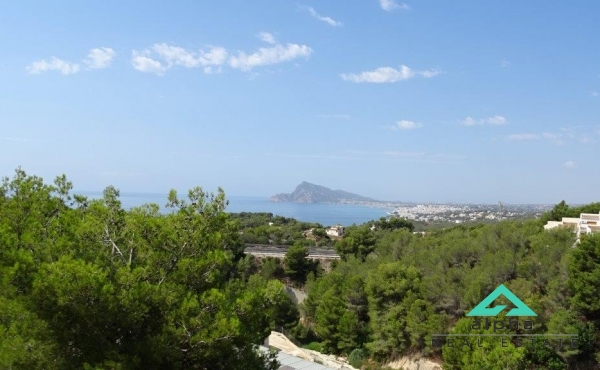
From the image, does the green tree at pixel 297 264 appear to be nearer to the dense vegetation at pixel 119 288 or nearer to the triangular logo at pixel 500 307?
the triangular logo at pixel 500 307

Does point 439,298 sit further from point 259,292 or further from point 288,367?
point 259,292

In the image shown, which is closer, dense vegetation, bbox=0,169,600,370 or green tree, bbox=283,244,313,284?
dense vegetation, bbox=0,169,600,370

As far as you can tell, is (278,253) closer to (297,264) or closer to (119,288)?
(297,264)

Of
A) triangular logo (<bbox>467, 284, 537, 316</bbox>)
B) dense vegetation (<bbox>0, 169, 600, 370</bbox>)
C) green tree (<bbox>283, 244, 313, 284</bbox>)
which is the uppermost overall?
dense vegetation (<bbox>0, 169, 600, 370</bbox>)

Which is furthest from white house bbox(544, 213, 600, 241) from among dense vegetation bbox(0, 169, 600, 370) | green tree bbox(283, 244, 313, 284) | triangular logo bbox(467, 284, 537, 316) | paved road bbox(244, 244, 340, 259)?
dense vegetation bbox(0, 169, 600, 370)

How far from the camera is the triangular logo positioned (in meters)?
10.8

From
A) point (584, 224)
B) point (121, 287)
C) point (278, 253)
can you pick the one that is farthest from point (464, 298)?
point (278, 253)

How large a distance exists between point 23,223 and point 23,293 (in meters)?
1.12

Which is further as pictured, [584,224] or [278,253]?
[278,253]

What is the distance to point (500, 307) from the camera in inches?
432

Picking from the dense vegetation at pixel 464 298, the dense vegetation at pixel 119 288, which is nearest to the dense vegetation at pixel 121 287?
the dense vegetation at pixel 119 288

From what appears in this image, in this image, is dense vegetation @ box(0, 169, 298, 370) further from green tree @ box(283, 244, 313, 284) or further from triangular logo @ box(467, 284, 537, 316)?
green tree @ box(283, 244, 313, 284)

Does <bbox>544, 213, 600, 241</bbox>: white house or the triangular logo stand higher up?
<bbox>544, 213, 600, 241</bbox>: white house

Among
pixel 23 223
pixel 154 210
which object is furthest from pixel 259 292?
pixel 23 223
